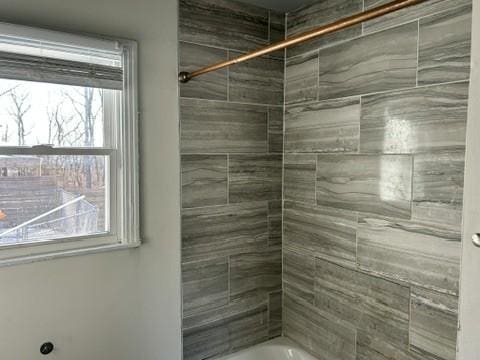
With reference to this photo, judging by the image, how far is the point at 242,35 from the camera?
2182mm

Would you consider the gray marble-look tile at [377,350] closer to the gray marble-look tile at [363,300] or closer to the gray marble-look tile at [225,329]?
the gray marble-look tile at [363,300]

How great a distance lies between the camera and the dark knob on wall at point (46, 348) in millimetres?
1705

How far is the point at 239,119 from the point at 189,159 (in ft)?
1.32

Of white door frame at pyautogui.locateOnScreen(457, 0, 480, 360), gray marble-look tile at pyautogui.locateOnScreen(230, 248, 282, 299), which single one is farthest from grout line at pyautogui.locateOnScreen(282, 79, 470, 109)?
gray marble-look tile at pyautogui.locateOnScreen(230, 248, 282, 299)

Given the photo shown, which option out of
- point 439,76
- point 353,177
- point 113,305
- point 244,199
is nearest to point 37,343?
point 113,305

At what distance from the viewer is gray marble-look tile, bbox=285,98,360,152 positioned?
6.42ft

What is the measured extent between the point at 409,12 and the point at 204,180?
1.30 meters

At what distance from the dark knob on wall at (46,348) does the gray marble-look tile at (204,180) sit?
0.91 meters

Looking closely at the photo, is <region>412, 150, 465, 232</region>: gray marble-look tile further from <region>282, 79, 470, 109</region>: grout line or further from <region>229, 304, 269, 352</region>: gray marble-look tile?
<region>229, 304, 269, 352</region>: gray marble-look tile

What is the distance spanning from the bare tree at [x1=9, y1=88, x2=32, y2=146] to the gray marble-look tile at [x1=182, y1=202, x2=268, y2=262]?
859mm

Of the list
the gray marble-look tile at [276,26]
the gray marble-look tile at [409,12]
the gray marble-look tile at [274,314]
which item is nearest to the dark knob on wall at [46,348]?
the gray marble-look tile at [274,314]

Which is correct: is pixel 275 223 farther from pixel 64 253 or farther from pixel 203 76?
pixel 64 253

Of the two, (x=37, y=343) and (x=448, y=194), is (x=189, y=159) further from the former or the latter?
(x=448, y=194)

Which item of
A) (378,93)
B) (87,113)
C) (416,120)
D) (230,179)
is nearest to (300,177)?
(230,179)
